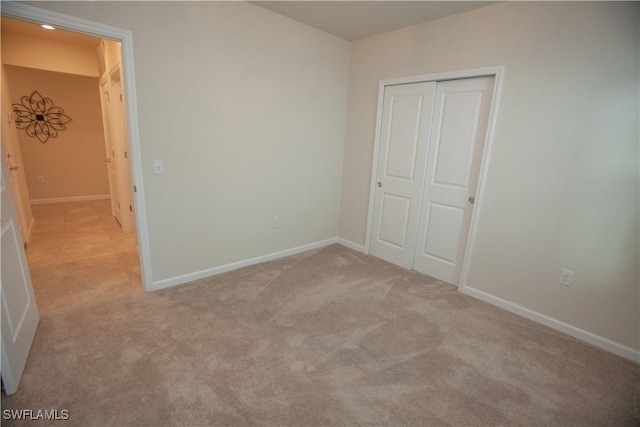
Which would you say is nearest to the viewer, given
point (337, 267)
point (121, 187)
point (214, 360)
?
point (214, 360)

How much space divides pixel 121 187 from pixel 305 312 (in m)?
3.11

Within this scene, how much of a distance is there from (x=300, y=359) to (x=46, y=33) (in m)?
5.09

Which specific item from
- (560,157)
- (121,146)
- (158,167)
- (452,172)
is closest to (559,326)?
(560,157)

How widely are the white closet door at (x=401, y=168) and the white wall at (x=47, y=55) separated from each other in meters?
4.50

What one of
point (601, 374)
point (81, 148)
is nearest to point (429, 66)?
point (601, 374)

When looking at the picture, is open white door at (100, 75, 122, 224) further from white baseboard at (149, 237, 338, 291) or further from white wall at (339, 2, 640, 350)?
white wall at (339, 2, 640, 350)

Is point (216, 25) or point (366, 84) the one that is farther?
point (366, 84)

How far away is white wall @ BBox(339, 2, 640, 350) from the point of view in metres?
1.92

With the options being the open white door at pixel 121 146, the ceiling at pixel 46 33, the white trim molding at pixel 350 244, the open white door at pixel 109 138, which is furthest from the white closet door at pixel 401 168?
the ceiling at pixel 46 33

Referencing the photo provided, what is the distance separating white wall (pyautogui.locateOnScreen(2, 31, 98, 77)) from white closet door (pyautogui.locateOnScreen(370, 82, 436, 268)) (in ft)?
14.8

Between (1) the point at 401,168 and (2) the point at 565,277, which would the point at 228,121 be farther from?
(2) the point at 565,277

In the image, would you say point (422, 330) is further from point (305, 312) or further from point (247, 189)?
point (247, 189)

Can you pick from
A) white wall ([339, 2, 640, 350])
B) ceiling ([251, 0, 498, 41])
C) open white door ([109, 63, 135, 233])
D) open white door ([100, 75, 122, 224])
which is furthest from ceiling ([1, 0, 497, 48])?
open white door ([100, 75, 122, 224])

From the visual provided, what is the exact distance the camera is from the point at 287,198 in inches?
132
